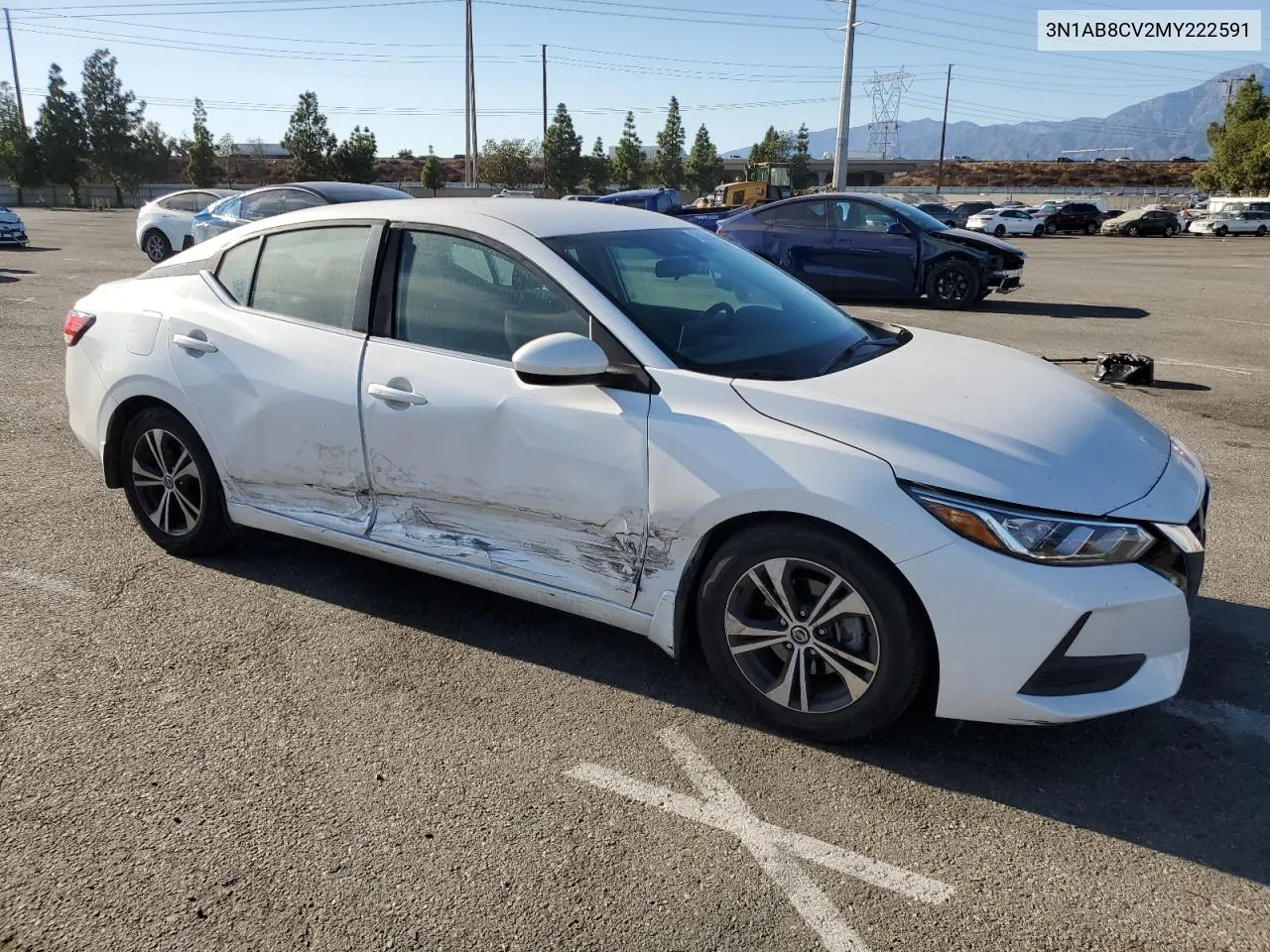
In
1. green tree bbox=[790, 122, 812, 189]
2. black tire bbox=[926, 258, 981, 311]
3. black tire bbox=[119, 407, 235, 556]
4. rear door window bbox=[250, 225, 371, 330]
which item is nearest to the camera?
rear door window bbox=[250, 225, 371, 330]

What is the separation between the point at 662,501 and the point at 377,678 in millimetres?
1248

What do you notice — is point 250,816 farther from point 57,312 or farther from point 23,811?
point 57,312

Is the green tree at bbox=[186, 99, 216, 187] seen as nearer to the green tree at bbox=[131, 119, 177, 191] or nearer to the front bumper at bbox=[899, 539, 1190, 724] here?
the green tree at bbox=[131, 119, 177, 191]

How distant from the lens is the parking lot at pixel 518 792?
2.32 m

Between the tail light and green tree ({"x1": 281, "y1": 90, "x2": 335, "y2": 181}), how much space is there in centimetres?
A: 6653

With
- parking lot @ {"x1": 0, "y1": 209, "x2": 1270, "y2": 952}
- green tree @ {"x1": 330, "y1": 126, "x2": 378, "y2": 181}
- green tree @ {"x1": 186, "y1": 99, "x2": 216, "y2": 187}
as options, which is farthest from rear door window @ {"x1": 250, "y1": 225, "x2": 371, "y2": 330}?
green tree @ {"x1": 186, "y1": 99, "x2": 216, "y2": 187}

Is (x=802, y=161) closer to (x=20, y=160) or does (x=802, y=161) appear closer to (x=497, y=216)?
(x=20, y=160)

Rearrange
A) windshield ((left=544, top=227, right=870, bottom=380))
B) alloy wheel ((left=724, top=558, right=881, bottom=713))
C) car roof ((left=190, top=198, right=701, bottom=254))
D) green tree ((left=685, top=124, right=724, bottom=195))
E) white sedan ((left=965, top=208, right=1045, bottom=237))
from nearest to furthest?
alloy wheel ((left=724, top=558, right=881, bottom=713)) → windshield ((left=544, top=227, right=870, bottom=380)) → car roof ((left=190, top=198, right=701, bottom=254)) → white sedan ((left=965, top=208, right=1045, bottom=237)) → green tree ((left=685, top=124, right=724, bottom=195))

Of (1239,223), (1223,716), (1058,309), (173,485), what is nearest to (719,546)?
(1223,716)

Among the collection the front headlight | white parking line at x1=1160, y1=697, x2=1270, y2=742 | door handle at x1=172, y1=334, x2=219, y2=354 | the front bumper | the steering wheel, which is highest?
the steering wheel

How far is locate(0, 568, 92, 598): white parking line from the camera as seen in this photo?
4.11 m

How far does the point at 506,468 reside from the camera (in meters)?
3.35

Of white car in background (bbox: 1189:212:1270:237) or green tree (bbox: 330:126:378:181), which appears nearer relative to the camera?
white car in background (bbox: 1189:212:1270:237)

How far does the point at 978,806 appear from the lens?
109 inches
